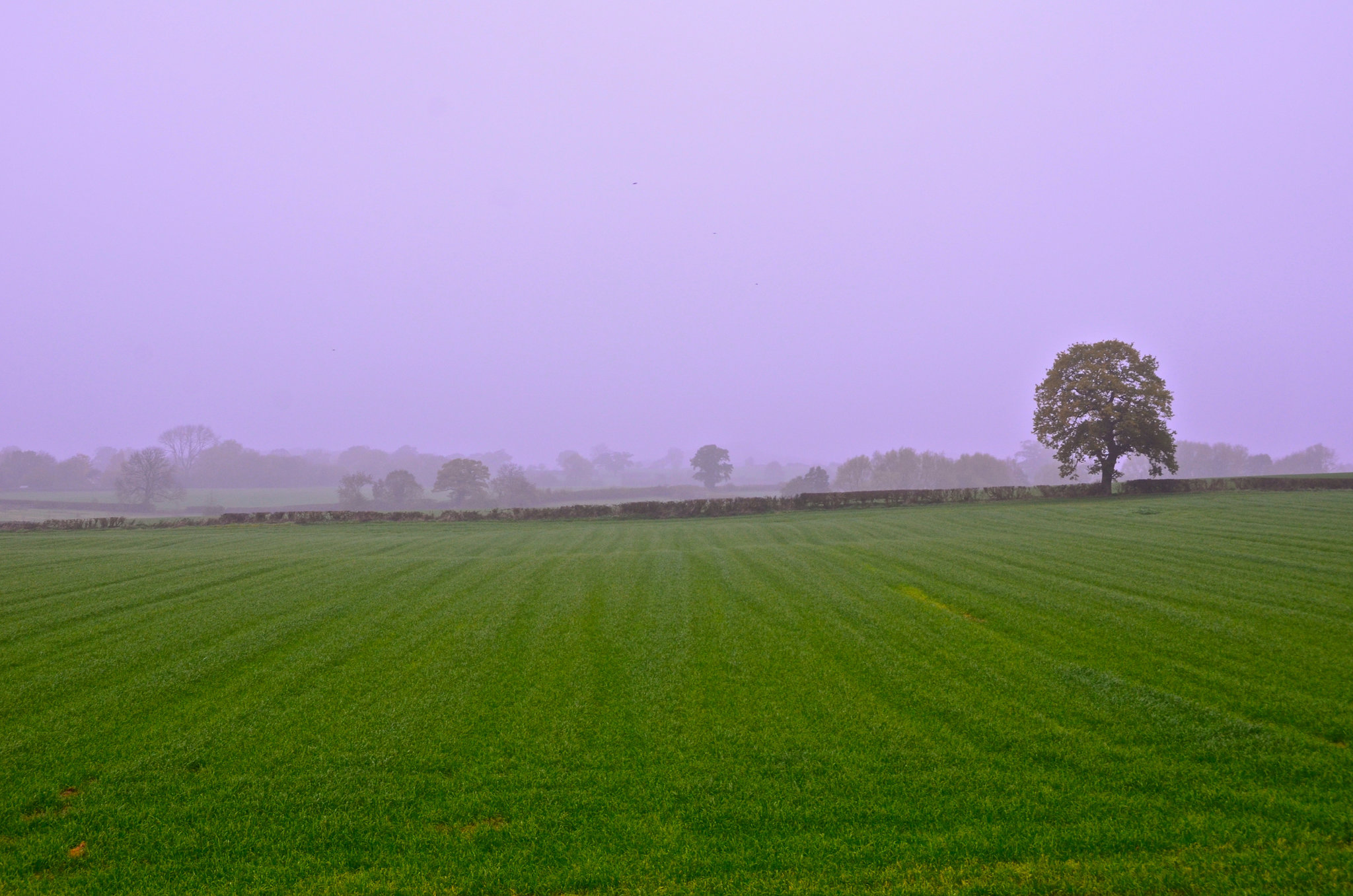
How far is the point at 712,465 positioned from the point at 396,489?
1951 inches

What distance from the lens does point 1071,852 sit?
430 cm

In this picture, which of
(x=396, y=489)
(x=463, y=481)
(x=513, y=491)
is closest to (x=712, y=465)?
(x=513, y=491)

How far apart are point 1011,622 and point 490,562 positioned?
45.3 feet

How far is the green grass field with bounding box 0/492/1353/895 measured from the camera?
14.2ft

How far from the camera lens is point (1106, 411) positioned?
3362 cm

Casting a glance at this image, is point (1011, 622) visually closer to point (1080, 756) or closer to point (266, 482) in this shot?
point (1080, 756)

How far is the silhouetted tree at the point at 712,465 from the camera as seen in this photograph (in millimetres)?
100875

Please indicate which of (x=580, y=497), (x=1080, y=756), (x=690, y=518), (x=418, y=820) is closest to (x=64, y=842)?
(x=418, y=820)

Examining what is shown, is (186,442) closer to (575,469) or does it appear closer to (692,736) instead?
(575,469)

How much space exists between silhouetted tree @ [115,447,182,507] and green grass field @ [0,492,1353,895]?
66294 millimetres

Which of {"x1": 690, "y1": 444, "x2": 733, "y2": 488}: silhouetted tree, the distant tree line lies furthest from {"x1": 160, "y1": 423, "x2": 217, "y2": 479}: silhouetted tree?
{"x1": 690, "y1": 444, "x2": 733, "y2": 488}: silhouetted tree

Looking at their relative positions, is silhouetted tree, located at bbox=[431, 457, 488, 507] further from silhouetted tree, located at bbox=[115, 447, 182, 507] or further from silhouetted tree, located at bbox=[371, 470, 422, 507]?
silhouetted tree, located at bbox=[115, 447, 182, 507]

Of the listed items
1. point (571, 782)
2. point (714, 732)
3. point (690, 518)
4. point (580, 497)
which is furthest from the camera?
point (580, 497)

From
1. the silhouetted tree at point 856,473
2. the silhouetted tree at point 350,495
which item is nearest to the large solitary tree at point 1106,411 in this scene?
the silhouetted tree at point 856,473
